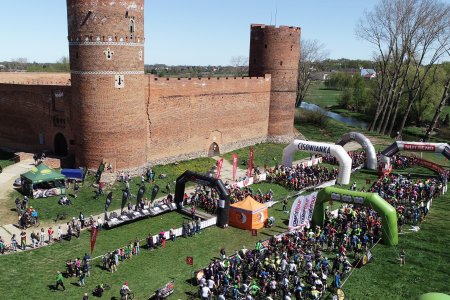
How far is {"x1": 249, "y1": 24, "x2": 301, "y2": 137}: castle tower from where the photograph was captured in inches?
1578

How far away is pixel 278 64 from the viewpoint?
41062 mm

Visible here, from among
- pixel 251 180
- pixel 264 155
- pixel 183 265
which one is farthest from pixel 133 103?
pixel 264 155

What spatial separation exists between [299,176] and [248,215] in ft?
28.8

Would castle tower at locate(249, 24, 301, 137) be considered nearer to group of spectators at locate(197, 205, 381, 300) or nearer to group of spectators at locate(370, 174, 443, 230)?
group of spectators at locate(370, 174, 443, 230)

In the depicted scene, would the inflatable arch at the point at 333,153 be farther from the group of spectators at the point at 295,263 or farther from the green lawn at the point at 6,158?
the green lawn at the point at 6,158

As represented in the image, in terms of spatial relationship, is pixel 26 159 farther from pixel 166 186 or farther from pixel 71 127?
pixel 166 186

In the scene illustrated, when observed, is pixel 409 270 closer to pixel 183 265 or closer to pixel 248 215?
pixel 248 215

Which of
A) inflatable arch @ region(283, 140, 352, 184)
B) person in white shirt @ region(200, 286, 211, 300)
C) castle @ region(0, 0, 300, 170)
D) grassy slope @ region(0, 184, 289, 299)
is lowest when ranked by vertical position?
grassy slope @ region(0, 184, 289, 299)

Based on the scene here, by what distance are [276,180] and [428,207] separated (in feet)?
32.8

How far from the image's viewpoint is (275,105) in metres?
42.8

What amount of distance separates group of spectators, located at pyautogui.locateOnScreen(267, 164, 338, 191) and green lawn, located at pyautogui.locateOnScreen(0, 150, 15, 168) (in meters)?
18.9

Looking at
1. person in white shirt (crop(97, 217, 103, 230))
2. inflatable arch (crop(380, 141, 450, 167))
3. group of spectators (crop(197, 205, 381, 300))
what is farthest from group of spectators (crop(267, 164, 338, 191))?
person in white shirt (crop(97, 217, 103, 230))

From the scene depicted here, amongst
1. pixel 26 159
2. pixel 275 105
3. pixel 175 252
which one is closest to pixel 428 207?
pixel 175 252

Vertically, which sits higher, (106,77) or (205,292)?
(106,77)
